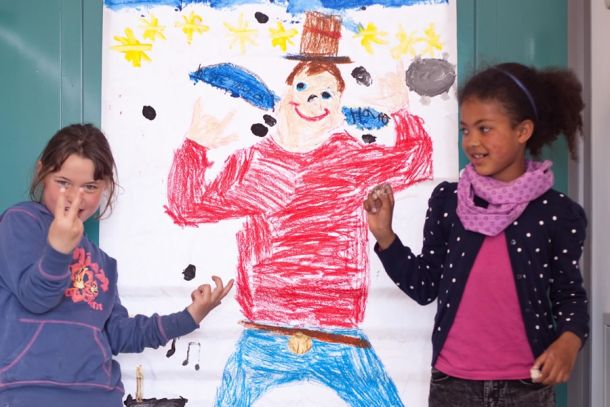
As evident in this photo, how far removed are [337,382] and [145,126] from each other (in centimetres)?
72

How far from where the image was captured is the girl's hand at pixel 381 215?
1.46 metres

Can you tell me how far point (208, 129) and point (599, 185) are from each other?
2.83ft

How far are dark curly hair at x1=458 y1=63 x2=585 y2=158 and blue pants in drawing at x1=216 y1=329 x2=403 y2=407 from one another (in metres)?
0.58

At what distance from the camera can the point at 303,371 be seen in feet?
5.35

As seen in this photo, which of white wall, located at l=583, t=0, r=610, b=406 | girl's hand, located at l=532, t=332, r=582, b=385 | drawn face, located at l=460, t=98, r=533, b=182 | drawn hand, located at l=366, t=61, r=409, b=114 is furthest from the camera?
drawn hand, located at l=366, t=61, r=409, b=114

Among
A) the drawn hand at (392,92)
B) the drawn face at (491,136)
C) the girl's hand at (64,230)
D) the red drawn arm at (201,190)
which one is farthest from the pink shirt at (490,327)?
the girl's hand at (64,230)

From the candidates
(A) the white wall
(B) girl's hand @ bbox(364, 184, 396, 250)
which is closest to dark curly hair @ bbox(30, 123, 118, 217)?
(B) girl's hand @ bbox(364, 184, 396, 250)

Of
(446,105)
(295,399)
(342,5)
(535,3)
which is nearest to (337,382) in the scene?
(295,399)

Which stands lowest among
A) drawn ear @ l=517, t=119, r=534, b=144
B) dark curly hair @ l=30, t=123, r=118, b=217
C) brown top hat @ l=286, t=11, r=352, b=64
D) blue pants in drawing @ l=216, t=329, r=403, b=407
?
blue pants in drawing @ l=216, t=329, r=403, b=407

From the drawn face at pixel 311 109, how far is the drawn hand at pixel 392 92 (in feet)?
0.29

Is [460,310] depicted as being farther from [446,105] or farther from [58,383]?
[58,383]

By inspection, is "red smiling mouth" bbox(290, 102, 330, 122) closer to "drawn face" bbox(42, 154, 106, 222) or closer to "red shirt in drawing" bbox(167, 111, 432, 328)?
"red shirt in drawing" bbox(167, 111, 432, 328)

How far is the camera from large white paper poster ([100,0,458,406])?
5.36ft

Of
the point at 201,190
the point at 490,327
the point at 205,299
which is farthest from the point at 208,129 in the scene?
the point at 490,327
